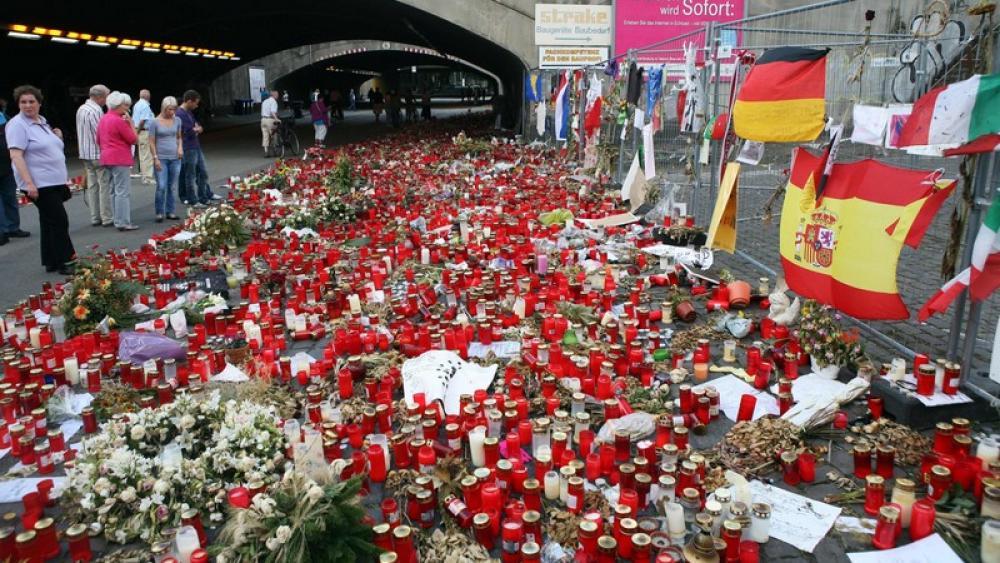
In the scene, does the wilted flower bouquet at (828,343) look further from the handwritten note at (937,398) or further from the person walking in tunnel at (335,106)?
the person walking in tunnel at (335,106)

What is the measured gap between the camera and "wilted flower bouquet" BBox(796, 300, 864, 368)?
498 centimetres

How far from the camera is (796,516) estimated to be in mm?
3480

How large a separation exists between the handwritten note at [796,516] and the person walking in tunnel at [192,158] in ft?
37.1

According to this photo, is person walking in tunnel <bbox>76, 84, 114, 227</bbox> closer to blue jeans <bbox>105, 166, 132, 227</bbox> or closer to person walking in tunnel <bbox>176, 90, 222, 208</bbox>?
blue jeans <bbox>105, 166, 132, 227</bbox>

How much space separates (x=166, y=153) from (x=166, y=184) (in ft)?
1.67

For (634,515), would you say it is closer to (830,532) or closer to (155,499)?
(830,532)

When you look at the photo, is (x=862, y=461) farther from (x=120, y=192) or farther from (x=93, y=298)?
(x=120, y=192)

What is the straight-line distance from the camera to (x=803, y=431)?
4.22 metres

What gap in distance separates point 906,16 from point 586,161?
814 cm

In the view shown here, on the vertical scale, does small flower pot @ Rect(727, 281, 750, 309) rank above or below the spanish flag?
below

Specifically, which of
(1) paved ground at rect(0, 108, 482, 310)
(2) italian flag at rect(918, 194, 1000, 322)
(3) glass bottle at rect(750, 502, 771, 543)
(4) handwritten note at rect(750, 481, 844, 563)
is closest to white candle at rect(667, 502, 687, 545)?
(3) glass bottle at rect(750, 502, 771, 543)

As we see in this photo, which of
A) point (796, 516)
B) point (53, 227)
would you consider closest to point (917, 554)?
point (796, 516)

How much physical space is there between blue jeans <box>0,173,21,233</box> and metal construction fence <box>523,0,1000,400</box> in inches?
368

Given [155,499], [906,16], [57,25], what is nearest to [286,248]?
[155,499]
